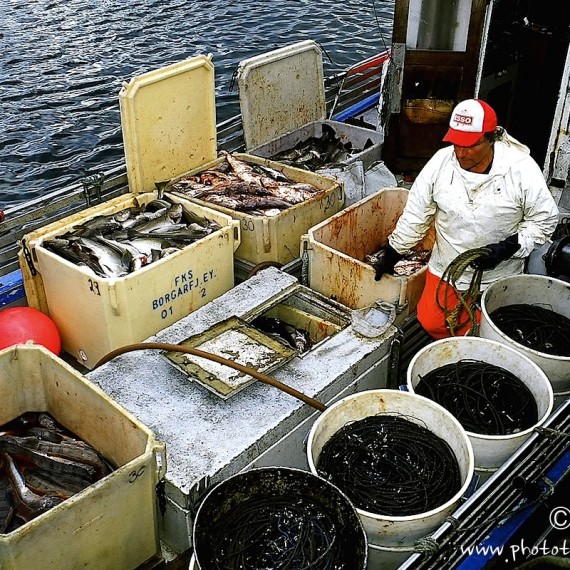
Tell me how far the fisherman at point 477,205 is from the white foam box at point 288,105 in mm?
2548

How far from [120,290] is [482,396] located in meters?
2.40

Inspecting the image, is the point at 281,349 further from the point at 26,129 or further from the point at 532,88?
the point at 26,129

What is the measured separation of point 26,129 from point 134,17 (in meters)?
5.94

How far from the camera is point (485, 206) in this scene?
423 centimetres

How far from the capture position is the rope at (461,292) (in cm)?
418

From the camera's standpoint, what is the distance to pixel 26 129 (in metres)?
11.8

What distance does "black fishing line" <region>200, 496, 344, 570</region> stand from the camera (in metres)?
2.80

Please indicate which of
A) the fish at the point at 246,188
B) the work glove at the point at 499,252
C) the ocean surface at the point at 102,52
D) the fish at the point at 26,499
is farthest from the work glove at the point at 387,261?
the ocean surface at the point at 102,52

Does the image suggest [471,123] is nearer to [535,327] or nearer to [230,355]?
[535,327]

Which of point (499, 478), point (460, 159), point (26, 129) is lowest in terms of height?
point (26, 129)

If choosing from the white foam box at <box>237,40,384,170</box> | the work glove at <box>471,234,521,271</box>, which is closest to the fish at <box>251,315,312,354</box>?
the work glove at <box>471,234,521,271</box>

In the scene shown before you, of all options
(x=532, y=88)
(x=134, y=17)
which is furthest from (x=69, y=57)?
(x=532, y=88)

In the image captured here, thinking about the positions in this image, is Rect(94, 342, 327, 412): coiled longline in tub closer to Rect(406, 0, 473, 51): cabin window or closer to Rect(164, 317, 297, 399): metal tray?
Rect(164, 317, 297, 399): metal tray

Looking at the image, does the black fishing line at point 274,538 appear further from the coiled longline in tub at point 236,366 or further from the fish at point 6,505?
the fish at point 6,505
